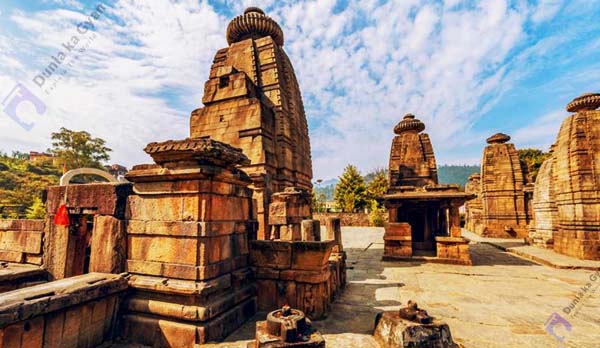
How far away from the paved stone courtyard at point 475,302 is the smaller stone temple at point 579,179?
8.39ft

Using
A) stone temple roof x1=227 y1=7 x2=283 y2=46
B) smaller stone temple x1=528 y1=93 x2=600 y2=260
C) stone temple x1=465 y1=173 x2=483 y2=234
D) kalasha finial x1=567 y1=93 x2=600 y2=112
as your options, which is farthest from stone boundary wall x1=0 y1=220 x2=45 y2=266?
stone temple x1=465 y1=173 x2=483 y2=234

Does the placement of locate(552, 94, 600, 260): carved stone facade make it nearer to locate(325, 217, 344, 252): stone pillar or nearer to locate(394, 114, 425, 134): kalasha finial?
locate(394, 114, 425, 134): kalasha finial

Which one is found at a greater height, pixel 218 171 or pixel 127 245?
pixel 218 171

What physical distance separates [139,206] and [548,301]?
25.6ft

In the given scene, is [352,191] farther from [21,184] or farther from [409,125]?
[21,184]

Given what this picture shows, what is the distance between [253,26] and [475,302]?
1174cm

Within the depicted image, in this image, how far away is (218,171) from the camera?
3.67m

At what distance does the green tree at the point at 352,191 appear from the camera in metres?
32.4

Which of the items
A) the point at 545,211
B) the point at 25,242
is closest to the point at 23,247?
the point at 25,242

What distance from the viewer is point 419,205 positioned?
38.3 ft

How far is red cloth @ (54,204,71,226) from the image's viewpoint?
4168 millimetres

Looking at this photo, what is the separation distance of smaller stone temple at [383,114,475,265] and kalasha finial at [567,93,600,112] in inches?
213

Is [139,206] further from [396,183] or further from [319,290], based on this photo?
[396,183]

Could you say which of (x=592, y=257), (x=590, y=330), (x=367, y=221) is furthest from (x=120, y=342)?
(x=367, y=221)
